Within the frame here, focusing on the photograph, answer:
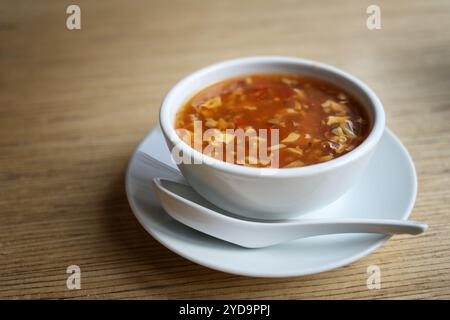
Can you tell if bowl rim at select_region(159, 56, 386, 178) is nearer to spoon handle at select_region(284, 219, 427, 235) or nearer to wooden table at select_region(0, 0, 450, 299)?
spoon handle at select_region(284, 219, 427, 235)

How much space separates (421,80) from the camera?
6.42ft

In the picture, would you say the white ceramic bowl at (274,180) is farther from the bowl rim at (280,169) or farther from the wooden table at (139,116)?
the wooden table at (139,116)

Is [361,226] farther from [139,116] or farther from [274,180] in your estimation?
[139,116]

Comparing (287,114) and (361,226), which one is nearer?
(361,226)

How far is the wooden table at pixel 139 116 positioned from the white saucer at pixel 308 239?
0.27 ft

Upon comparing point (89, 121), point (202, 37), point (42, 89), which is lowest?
point (89, 121)

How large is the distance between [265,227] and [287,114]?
0.39m

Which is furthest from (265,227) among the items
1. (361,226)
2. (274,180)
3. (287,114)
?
(287,114)

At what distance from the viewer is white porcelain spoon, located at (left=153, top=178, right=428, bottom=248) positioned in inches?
43.7

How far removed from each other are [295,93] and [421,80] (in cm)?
74

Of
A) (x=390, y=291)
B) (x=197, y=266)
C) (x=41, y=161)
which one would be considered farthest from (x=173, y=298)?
(x=41, y=161)

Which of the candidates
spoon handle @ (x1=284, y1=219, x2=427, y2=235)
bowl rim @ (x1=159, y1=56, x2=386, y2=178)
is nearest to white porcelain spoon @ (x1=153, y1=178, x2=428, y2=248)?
spoon handle @ (x1=284, y1=219, x2=427, y2=235)

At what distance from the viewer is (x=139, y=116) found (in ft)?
6.26

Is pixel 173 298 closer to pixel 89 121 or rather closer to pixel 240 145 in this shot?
pixel 240 145
